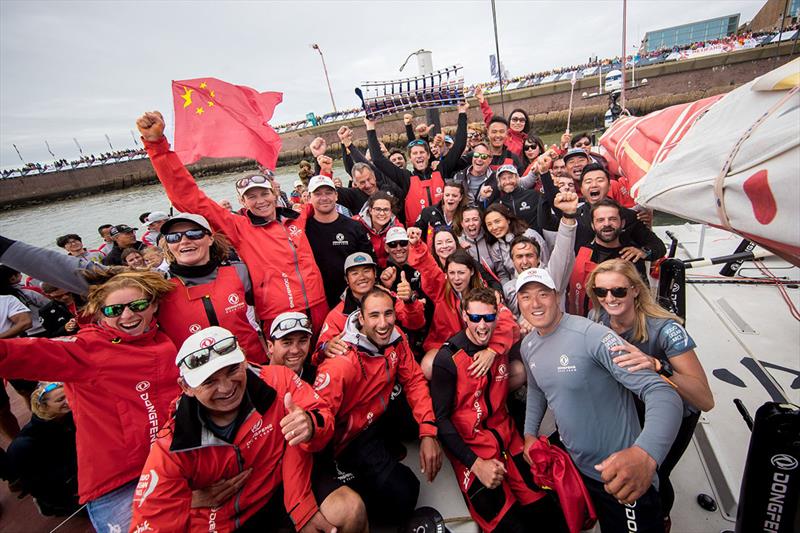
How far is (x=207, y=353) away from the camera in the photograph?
1.91m

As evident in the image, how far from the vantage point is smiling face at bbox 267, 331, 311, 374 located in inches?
103

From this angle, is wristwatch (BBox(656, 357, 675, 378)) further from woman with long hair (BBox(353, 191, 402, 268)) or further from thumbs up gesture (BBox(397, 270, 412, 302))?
woman with long hair (BBox(353, 191, 402, 268))

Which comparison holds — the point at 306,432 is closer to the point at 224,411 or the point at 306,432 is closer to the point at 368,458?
the point at 224,411

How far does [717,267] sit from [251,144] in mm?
6910

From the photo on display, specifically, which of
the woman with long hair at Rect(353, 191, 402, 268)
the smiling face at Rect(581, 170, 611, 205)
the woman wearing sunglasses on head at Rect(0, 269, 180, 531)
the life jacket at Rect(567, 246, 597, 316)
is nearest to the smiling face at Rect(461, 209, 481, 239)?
the woman with long hair at Rect(353, 191, 402, 268)

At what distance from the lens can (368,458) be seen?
2.43m

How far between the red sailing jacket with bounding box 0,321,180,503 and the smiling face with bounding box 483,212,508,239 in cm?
→ 310

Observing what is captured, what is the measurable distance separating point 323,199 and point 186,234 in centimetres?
131

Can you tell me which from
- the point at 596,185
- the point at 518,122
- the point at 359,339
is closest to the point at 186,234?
the point at 359,339

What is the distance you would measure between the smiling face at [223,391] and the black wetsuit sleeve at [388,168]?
4.12m

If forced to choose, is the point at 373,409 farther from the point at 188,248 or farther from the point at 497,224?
the point at 497,224

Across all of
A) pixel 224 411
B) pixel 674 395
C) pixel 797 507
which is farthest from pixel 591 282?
pixel 224 411

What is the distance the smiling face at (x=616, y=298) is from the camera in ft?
6.74

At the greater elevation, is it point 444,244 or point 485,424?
point 444,244
